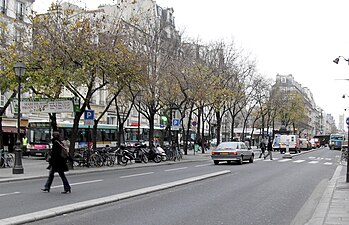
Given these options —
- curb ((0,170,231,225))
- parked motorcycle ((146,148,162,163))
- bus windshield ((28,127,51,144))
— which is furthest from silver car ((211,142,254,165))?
curb ((0,170,231,225))

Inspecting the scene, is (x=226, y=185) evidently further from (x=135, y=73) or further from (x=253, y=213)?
(x=135, y=73)

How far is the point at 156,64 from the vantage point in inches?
1346

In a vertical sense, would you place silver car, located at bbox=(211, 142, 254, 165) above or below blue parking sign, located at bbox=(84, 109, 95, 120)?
below

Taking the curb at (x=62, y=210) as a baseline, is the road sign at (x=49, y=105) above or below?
above

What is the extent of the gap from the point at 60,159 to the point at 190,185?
5213mm

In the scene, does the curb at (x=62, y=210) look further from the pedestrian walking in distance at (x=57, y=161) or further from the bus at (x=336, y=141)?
the bus at (x=336, y=141)

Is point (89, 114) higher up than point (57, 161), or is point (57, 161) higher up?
point (89, 114)

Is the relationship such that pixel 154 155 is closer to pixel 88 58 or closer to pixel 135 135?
pixel 88 58

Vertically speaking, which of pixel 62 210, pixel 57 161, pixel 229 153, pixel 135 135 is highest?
pixel 135 135

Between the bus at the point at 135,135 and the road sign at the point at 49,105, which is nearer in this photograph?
the road sign at the point at 49,105

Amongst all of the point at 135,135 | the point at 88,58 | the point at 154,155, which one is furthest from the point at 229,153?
the point at 135,135

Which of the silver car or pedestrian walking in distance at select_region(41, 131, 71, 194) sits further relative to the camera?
the silver car

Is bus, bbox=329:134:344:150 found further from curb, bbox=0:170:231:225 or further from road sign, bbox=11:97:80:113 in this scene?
curb, bbox=0:170:231:225

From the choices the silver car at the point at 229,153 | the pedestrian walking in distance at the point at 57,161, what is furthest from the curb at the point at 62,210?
the silver car at the point at 229,153
